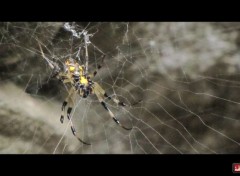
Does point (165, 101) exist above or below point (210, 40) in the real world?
below

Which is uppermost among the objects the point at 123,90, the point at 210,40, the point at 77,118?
the point at 210,40

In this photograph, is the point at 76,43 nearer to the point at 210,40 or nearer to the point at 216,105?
the point at 210,40

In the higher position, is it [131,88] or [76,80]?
[76,80]

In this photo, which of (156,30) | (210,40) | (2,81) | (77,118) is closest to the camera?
(210,40)

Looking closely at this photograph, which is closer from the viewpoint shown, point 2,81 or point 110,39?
point 110,39

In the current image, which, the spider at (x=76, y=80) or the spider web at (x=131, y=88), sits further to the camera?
the spider web at (x=131, y=88)

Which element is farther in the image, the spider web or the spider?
the spider web

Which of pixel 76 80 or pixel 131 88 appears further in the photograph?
pixel 131 88

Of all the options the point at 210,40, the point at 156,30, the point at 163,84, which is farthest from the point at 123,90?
the point at 210,40
